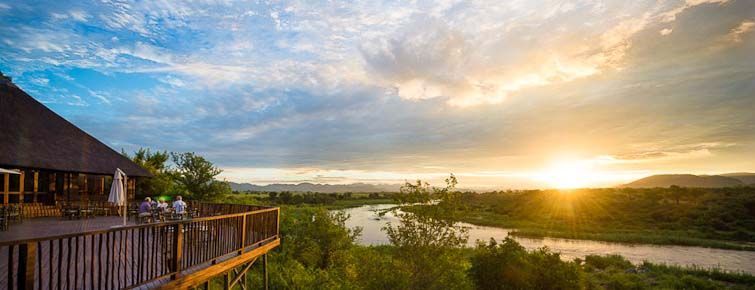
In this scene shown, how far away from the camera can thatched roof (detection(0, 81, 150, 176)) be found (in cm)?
→ 1742

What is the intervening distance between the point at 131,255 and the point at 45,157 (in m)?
14.5

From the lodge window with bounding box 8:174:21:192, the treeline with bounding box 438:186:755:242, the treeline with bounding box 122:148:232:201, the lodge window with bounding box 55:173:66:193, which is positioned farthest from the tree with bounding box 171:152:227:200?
the treeline with bounding box 438:186:755:242

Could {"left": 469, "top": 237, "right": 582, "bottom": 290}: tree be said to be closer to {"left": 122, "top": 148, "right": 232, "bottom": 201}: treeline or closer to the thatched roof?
the thatched roof

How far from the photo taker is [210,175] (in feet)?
107

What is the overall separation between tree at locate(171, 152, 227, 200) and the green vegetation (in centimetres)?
2274

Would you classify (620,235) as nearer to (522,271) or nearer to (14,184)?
(522,271)

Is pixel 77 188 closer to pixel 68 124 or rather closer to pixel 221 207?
pixel 68 124

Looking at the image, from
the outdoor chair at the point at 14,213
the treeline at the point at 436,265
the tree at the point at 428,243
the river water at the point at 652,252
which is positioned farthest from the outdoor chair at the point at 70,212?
the river water at the point at 652,252

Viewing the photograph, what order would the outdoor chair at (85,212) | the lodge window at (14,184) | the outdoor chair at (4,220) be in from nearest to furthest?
the outdoor chair at (4,220), the outdoor chair at (85,212), the lodge window at (14,184)

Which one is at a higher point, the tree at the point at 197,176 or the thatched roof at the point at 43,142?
the thatched roof at the point at 43,142

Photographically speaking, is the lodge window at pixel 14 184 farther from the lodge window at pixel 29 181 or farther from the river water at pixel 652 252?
the river water at pixel 652 252

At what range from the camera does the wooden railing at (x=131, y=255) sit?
4.93m

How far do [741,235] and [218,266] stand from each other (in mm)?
57372

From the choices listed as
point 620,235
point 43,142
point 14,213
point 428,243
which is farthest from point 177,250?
point 620,235
